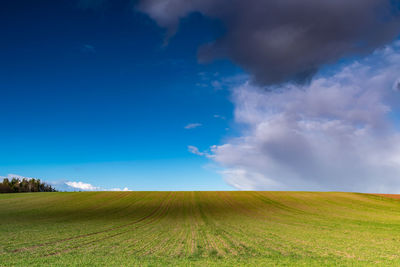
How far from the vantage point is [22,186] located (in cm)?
11800

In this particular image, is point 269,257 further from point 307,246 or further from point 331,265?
point 307,246

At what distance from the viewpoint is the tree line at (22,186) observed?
364ft

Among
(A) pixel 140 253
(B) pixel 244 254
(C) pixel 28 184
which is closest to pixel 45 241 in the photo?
(A) pixel 140 253

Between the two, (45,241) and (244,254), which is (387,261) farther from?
(45,241)

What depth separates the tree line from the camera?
111 meters

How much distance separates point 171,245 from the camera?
16.8 metres

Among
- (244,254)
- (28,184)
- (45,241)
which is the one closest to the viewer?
(244,254)

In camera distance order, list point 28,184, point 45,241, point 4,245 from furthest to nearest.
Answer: point 28,184
point 45,241
point 4,245

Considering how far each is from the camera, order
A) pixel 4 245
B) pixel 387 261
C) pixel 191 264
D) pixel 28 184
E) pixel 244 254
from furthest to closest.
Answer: pixel 28 184, pixel 4 245, pixel 244 254, pixel 387 261, pixel 191 264

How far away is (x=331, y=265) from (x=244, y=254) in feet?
14.2

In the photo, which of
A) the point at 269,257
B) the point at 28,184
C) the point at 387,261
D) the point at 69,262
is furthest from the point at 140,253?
the point at 28,184

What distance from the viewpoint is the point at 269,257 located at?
1384 centimetres

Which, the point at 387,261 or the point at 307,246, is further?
the point at 307,246

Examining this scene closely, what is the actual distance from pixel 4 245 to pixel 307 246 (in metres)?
19.2
